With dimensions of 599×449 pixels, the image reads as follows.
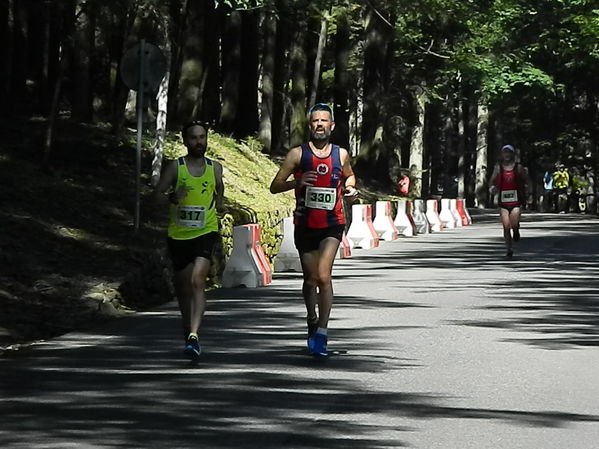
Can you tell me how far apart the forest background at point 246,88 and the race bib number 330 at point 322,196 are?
383 centimetres

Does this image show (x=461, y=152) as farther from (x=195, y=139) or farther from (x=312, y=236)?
(x=195, y=139)

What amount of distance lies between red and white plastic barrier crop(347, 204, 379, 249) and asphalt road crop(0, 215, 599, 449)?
40.6 ft

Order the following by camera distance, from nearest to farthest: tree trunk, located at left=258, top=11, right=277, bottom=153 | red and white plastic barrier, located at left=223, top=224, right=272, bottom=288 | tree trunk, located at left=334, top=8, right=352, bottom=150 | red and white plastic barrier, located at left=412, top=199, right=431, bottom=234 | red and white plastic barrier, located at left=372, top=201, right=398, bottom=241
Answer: red and white plastic barrier, located at left=223, top=224, right=272, bottom=288, red and white plastic barrier, located at left=372, top=201, right=398, bottom=241, red and white plastic barrier, located at left=412, top=199, right=431, bottom=234, tree trunk, located at left=258, top=11, right=277, bottom=153, tree trunk, located at left=334, top=8, right=352, bottom=150

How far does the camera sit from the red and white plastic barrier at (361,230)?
33.8 metres

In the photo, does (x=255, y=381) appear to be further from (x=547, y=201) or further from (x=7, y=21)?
(x=547, y=201)

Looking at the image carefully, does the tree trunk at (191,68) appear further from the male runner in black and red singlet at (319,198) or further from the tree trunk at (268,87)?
the male runner in black and red singlet at (319,198)

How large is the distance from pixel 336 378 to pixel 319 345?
4.32 ft

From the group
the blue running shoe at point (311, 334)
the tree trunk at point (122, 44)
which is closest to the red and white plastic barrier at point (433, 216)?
the tree trunk at point (122, 44)

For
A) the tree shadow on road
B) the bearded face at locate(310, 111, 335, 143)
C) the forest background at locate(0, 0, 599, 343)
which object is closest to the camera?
the tree shadow on road

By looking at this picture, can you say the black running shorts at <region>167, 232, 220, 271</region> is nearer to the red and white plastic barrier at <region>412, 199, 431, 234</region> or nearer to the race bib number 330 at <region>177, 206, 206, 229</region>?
the race bib number 330 at <region>177, 206, 206, 229</region>

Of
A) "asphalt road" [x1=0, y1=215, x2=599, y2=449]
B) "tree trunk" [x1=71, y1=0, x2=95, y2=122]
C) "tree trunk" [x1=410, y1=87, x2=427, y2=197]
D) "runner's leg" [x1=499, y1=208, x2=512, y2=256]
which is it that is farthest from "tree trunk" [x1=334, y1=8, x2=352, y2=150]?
"asphalt road" [x1=0, y1=215, x2=599, y2=449]

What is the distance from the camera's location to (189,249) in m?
13.7

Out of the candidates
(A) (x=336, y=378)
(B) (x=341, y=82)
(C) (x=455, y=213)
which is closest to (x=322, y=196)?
(A) (x=336, y=378)

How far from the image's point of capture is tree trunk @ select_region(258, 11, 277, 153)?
1778 inches
